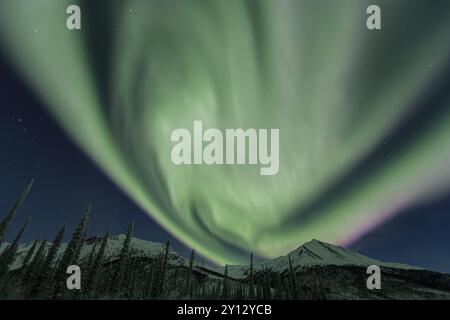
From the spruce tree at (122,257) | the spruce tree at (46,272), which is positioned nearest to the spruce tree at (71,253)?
the spruce tree at (46,272)

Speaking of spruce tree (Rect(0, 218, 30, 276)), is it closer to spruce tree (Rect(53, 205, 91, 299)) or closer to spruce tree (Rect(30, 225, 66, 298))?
spruce tree (Rect(30, 225, 66, 298))

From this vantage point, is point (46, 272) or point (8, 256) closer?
point (46, 272)

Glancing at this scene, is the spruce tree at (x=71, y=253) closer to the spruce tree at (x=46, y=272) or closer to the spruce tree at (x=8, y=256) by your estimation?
the spruce tree at (x=46, y=272)

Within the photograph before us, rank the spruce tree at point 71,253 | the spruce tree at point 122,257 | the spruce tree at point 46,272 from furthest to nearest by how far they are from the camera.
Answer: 1. the spruce tree at point 122,257
2. the spruce tree at point 46,272
3. the spruce tree at point 71,253

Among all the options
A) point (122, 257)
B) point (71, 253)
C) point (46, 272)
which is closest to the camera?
point (71, 253)

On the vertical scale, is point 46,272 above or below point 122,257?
below

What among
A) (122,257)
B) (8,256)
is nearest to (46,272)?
(122,257)

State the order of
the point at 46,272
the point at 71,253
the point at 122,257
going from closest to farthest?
the point at 71,253
the point at 46,272
the point at 122,257

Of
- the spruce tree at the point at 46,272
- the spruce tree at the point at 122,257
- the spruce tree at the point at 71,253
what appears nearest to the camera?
the spruce tree at the point at 71,253

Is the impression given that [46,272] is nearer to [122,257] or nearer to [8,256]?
[122,257]

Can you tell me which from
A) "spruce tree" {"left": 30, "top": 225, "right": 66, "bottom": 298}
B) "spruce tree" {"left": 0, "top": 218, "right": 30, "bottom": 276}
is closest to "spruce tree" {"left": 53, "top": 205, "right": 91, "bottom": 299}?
"spruce tree" {"left": 30, "top": 225, "right": 66, "bottom": 298}
